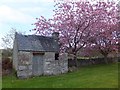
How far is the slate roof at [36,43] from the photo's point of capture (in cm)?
2493

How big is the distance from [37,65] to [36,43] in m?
2.56

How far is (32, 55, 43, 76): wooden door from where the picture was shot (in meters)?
25.0

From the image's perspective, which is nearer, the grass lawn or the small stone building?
the grass lawn

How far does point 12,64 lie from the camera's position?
90.4ft

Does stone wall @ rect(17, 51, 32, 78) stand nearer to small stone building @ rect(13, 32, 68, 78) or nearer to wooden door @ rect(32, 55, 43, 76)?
small stone building @ rect(13, 32, 68, 78)

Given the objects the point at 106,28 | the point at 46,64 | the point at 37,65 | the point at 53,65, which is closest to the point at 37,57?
the point at 37,65

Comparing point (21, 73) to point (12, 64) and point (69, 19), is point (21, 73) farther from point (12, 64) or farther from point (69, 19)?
point (69, 19)

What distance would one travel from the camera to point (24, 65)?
24125 mm

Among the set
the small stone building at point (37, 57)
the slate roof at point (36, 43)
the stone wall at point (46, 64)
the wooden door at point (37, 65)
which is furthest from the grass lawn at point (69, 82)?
the slate roof at point (36, 43)

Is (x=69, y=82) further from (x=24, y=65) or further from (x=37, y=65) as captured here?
(x=37, y=65)

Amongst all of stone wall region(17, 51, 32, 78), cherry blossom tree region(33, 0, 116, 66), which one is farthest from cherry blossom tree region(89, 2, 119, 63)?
stone wall region(17, 51, 32, 78)

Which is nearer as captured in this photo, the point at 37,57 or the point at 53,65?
the point at 37,57

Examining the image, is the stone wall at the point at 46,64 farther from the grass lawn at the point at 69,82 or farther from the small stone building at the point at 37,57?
the grass lawn at the point at 69,82

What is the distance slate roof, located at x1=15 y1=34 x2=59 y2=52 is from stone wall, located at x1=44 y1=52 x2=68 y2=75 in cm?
77
